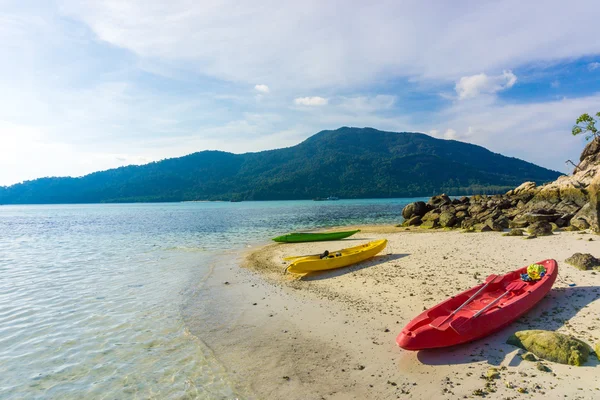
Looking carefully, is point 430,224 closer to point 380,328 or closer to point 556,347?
point 380,328

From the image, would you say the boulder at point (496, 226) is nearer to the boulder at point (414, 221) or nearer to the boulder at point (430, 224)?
the boulder at point (430, 224)

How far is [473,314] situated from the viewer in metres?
7.18

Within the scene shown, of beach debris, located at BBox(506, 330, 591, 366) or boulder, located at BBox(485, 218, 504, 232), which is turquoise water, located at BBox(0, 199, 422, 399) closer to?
beach debris, located at BBox(506, 330, 591, 366)

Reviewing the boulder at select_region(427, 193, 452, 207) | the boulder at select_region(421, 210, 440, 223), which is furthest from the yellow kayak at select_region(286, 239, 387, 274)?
the boulder at select_region(427, 193, 452, 207)

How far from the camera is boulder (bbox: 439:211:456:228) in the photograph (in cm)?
2622

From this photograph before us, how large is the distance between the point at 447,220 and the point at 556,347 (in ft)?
72.7

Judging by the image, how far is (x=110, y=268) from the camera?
17.2 meters

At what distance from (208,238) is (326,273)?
1786 centimetres

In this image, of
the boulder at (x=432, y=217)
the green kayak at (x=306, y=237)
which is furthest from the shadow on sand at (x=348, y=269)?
the boulder at (x=432, y=217)

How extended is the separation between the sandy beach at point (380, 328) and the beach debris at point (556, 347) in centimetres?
14

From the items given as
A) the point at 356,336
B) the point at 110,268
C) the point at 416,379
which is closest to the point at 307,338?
the point at 356,336

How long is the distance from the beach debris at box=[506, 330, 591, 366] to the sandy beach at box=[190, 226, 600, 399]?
14 centimetres

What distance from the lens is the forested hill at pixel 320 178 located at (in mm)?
148500

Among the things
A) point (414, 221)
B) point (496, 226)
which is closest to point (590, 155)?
point (414, 221)
